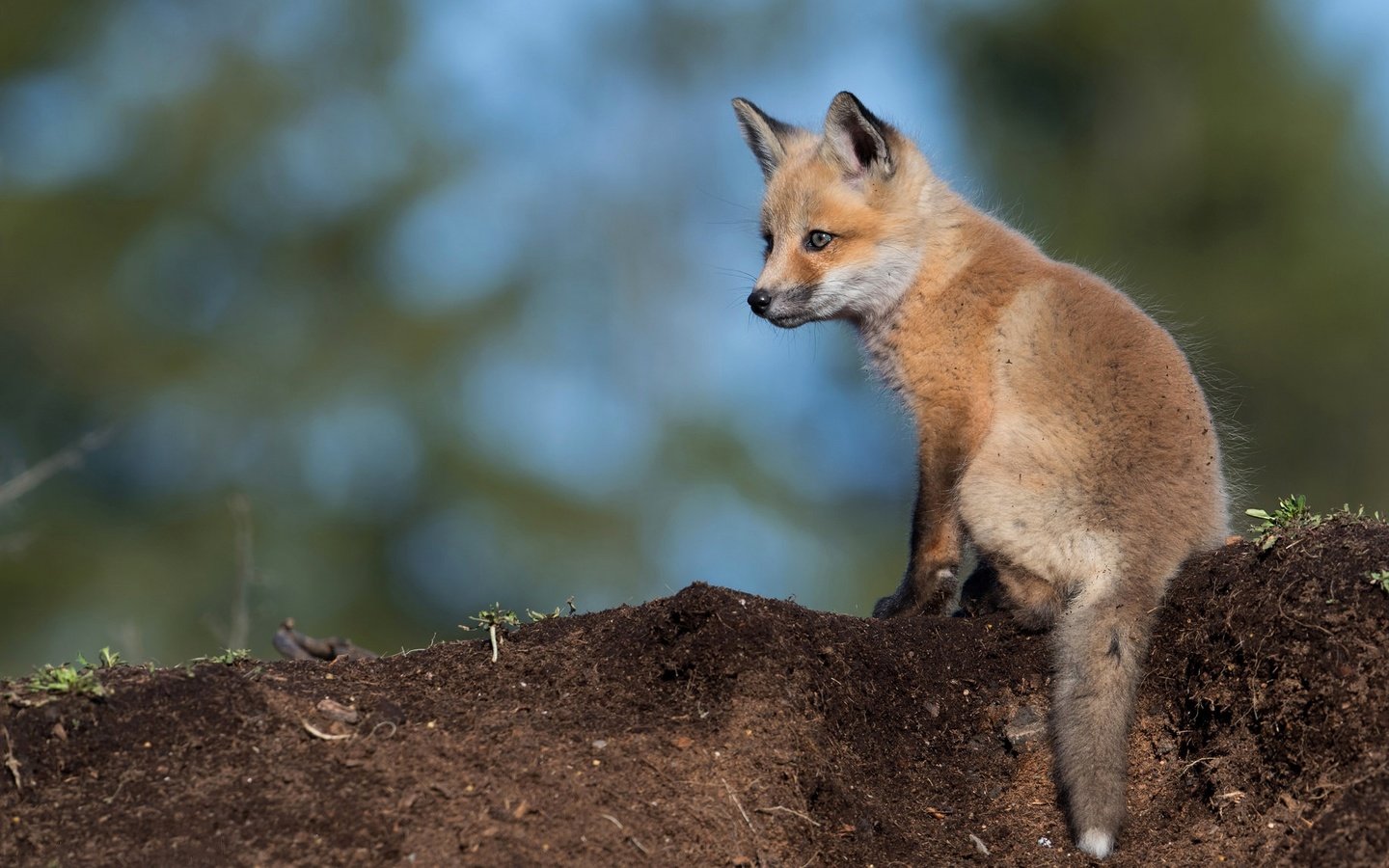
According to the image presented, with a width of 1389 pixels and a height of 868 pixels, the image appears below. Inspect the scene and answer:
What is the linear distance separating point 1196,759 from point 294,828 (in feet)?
10.9

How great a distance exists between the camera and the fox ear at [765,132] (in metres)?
8.27

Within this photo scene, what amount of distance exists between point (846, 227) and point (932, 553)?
2038mm

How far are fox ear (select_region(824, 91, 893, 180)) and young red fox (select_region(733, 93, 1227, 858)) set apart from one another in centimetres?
1

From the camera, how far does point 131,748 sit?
14.0ft

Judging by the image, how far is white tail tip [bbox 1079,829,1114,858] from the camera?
471 cm

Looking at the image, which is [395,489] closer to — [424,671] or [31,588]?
[31,588]

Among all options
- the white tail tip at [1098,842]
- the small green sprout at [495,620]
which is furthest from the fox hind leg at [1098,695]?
the small green sprout at [495,620]

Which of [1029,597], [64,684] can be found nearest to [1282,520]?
[1029,597]

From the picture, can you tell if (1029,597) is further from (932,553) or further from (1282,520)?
(1282,520)

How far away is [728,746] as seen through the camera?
4539mm

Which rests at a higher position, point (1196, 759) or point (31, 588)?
point (31, 588)

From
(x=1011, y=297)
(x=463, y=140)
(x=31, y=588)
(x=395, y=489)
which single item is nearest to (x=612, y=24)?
(x=463, y=140)

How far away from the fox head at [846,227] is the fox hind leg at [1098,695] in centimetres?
241

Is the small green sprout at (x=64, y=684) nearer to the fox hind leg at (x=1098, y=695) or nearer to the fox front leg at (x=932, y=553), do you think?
the fox hind leg at (x=1098, y=695)
